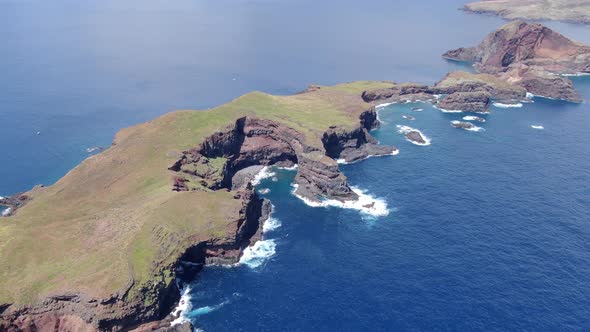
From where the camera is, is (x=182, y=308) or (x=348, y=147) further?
(x=348, y=147)

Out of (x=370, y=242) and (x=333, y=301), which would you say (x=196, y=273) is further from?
(x=370, y=242)

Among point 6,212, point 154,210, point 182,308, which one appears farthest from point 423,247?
point 6,212

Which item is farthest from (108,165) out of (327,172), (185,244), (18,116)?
(18,116)

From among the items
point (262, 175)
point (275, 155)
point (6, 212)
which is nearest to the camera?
point (6, 212)

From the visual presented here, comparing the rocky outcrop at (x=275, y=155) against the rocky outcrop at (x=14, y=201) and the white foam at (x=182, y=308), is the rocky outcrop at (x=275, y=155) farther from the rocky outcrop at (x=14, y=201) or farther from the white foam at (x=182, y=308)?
the rocky outcrop at (x=14, y=201)

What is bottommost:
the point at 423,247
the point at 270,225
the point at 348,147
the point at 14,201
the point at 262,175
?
the point at 14,201

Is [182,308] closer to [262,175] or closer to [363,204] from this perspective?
[363,204]
